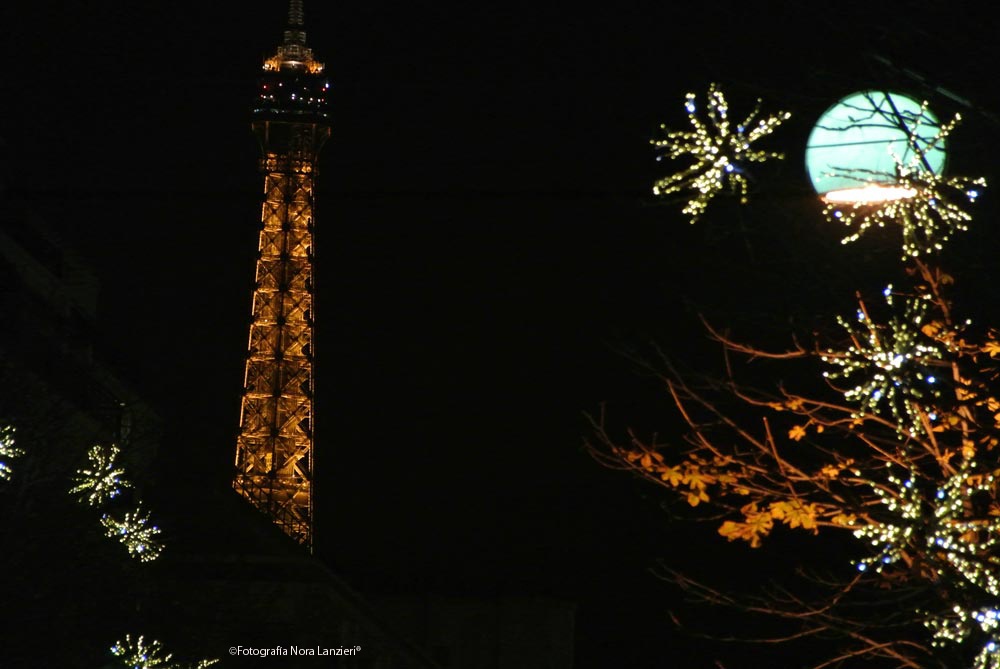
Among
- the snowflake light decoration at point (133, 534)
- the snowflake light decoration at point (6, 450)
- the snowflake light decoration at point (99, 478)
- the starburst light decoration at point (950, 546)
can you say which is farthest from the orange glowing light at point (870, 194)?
the snowflake light decoration at point (133, 534)

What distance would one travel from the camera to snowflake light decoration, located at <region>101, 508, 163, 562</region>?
55.3ft

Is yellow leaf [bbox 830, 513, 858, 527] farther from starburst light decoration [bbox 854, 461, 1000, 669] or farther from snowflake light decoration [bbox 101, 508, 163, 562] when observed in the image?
snowflake light decoration [bbox 101, 508, 163, 562]

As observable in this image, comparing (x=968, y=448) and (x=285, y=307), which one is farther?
(x=285, y=307)

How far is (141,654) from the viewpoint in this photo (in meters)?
17.2

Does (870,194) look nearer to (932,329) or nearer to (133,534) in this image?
(932,329)

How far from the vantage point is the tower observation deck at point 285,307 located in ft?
173

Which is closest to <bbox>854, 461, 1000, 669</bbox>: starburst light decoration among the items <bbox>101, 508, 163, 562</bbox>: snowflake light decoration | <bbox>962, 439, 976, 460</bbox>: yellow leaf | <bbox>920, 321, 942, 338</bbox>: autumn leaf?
<bbox>962, 439, 976, 460</bbox>: yellow leaf

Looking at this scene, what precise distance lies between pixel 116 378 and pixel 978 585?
83.3 ft

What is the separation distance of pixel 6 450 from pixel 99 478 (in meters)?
2.14

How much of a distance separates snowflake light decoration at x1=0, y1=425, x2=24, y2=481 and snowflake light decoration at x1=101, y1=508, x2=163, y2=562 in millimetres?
1810

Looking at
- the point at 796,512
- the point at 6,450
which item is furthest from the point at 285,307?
the point at 796,512

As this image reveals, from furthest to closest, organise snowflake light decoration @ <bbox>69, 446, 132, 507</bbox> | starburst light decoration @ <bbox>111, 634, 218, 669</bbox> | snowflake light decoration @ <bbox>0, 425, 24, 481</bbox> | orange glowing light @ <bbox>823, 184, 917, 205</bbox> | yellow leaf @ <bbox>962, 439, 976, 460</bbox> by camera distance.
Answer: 1. starburst light decoration @ <bbox>111, 634, 218, 669</bbox>
2. snowflake light decoration @ <bbox>69, 446, 132, 507</bbox>
3. snowflake light decoration @ <bbox>0, 425, 24, 481</bbox>
4. yellow leaf @ <bbox>962, 439, 976, 460</bbox>
5. orange glowing light @ <bbox>823, 184, 917, 205</bbox>

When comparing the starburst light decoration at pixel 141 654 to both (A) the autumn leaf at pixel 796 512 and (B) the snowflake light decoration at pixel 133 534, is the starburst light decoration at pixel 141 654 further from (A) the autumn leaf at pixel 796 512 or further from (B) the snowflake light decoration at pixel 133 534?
(A) the autumn leaf at pixel 796 512

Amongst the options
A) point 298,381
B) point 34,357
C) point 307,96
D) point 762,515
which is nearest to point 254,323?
point 298,381
